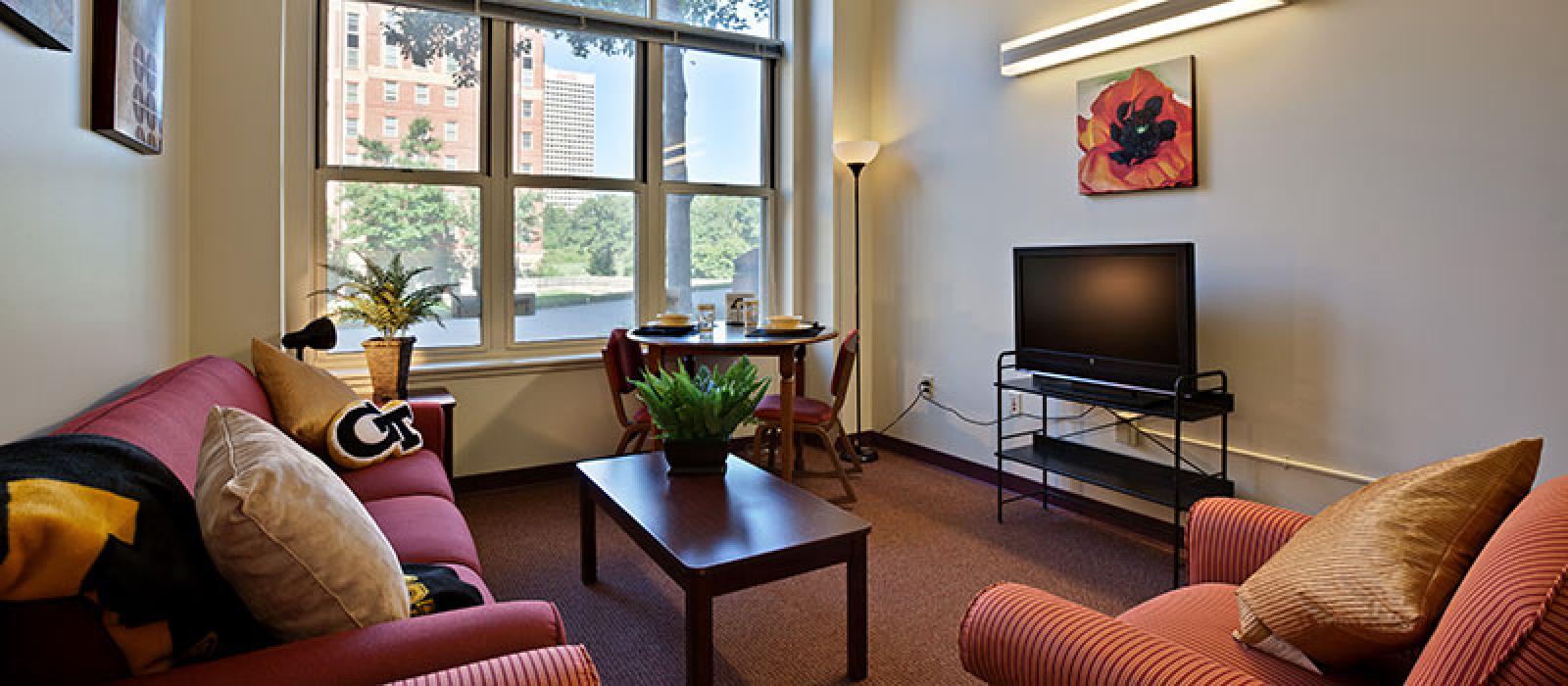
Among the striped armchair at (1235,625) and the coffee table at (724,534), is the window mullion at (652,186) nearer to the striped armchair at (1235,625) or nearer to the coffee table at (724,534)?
the coffee table at (724,534)

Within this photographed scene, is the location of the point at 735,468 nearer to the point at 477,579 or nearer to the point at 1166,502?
the point at 477,579

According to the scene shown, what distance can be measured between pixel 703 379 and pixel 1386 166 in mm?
2369

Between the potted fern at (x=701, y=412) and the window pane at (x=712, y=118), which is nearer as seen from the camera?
the potted fern at (x=701, y=412)

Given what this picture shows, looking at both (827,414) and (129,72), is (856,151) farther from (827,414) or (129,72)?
(129,72)

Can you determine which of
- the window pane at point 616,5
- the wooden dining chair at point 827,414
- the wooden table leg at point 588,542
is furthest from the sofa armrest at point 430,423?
the window pane at point 616,5

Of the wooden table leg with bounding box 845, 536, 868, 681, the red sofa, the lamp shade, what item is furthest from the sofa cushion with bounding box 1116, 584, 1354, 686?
the lamp shade

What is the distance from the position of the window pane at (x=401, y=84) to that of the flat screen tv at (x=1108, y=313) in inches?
114

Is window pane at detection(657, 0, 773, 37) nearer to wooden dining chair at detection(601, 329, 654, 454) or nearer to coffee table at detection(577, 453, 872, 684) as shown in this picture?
wooden dining chair at detection(601, 329, 654, 454)

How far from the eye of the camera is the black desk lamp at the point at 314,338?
3.16m

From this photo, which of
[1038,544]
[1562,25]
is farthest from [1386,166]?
[1038,544]

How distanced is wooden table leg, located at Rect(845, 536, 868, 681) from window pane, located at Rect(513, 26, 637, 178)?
10.1ft

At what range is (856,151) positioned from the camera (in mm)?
4488

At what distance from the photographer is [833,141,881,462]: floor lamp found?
4492 mm

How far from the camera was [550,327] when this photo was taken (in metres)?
4.39
